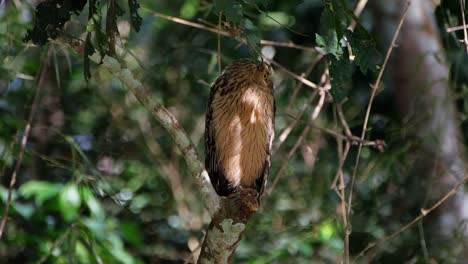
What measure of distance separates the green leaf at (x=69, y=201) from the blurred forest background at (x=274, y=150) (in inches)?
0.4

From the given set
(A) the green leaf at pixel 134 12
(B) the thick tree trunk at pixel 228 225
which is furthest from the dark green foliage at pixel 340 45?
(A) the green leaf at pixel 134 12

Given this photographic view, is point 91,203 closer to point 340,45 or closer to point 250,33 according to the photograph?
point 250,33

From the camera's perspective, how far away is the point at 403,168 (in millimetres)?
4949

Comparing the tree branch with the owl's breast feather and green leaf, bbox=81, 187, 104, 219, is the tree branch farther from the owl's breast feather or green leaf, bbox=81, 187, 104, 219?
green leaf, bbox=81, 187, 104, 219

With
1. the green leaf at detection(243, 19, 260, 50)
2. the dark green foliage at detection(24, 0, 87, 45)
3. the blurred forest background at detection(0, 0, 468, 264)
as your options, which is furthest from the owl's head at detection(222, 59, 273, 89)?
the dark green foliage at detection(24, 0, 87, 45)

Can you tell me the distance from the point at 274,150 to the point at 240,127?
1.41 feet

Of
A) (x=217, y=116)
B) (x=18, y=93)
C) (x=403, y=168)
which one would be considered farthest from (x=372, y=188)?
(x=18, y=93)

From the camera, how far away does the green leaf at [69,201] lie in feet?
13.2

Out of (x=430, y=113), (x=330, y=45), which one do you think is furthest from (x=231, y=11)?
(x=430, y=113)

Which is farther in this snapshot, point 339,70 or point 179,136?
point 179,136

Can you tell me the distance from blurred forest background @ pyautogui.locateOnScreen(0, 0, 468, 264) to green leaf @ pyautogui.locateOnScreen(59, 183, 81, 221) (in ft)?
0.03

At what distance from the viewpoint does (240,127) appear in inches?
140

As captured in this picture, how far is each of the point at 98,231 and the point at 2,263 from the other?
Answer: 0.74 metres

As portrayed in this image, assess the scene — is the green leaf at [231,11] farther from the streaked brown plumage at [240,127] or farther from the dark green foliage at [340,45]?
the streaked brown plumage at [240,127]
